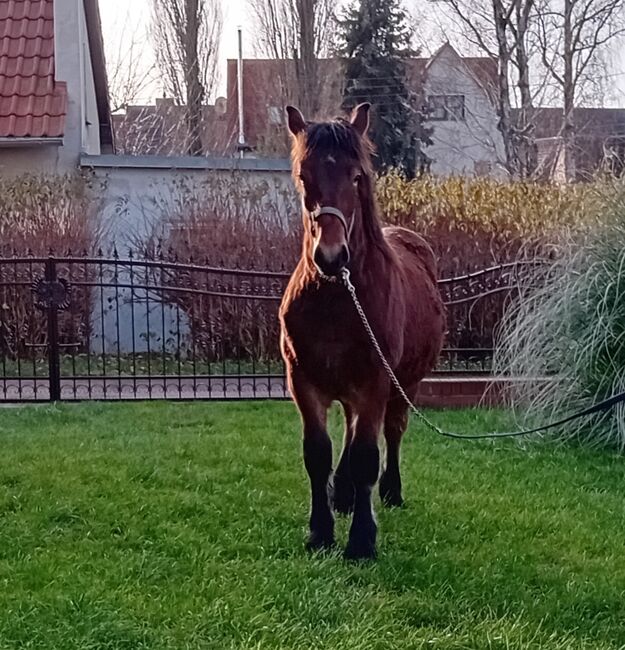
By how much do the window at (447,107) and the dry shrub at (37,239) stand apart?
24.8 m

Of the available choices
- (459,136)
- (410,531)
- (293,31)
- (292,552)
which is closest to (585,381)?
(410,531)

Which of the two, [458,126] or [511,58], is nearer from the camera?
[511,58]

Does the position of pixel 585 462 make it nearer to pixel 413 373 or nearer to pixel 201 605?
pixel 413 373

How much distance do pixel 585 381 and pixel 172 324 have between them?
6.73 metres

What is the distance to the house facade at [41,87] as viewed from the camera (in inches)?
547

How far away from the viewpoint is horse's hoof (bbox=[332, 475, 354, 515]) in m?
5.26

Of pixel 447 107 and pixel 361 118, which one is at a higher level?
pixel 447 107

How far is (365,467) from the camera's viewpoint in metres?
4.50

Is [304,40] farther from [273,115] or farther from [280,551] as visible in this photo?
[280,551]

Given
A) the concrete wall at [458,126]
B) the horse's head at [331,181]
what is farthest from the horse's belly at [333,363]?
the concrete wall at [458,126]

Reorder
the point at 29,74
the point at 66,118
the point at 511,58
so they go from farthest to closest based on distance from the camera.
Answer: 1. the point at 511,58
2. the point at 29,74
3. the point at 66,118

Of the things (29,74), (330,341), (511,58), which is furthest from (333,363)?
(511,58)

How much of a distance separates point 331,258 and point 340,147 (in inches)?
22.0

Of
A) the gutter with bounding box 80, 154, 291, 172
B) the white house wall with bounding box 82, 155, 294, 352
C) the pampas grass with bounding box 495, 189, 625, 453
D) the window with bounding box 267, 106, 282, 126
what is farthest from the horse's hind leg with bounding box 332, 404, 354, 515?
the window with bounding box 267, 106, 282, 126
